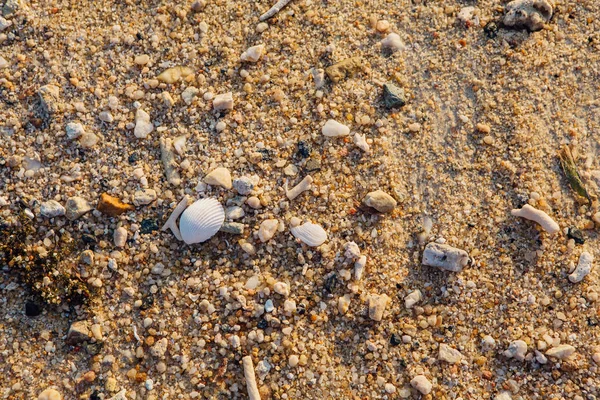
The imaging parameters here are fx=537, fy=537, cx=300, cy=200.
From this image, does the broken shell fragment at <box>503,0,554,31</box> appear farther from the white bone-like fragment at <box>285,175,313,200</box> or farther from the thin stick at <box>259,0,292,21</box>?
the white bone-like fragment at <box>285,175,313,200</box>

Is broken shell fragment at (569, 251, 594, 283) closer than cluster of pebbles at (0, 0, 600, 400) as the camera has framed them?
No

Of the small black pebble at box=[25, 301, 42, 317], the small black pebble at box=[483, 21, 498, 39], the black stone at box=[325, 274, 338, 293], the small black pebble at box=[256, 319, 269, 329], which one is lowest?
the small black pebble at box=[256, 319, 269, 329]

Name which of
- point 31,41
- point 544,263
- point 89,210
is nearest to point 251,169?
point 89,210

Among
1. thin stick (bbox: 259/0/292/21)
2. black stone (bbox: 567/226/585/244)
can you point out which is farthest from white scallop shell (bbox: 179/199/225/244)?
black stone (bbox: 567/226/585/244)

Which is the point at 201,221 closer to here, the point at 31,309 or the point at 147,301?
the point at 147,301

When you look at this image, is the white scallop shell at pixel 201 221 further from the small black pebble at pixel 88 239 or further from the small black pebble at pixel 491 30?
the small black pebble at pixel 491 30

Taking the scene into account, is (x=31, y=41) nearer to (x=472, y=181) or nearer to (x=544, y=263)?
(x=472, y=181)

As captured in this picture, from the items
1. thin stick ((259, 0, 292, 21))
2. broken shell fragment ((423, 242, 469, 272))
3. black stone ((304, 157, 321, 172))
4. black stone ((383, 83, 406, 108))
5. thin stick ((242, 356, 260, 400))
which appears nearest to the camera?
thin stick ((242, 356, 260, 400))
